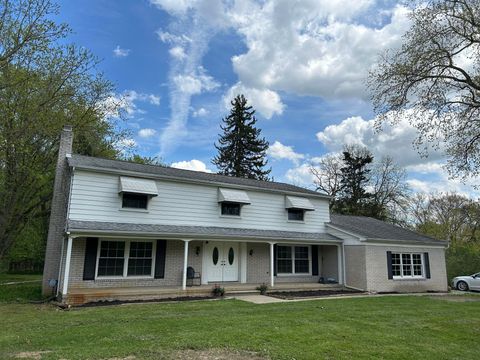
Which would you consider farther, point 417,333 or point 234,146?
point 234,146

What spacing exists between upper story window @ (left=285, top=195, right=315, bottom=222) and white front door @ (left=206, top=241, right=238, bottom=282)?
362 cm

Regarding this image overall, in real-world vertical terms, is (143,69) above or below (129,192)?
above

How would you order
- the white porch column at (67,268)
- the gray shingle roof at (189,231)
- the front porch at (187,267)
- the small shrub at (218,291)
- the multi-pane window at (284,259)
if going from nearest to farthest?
the white porch column at (67,268) → the gray shingle roof at (189,231) → the front porch at (187,267) → the small shrub at (218,291) → the multi-pane window at (284,259)

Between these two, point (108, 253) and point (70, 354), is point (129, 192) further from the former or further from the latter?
point (70, 354)

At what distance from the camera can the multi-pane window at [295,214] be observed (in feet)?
63.7

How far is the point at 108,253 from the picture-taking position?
1435 cm

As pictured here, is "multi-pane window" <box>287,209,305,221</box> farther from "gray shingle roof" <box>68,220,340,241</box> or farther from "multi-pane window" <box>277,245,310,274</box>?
"multi-pane window" <box>277,245,310,274</box>

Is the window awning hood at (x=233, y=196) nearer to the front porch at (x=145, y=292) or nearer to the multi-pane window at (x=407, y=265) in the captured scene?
the front porch at (x=145, y=292)

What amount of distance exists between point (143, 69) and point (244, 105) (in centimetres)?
2308

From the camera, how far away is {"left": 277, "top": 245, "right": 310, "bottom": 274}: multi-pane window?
62.2ft

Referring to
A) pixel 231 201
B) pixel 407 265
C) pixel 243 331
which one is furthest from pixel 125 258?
pixel 407 265

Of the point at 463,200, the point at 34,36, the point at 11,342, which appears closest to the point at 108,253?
the point at 11,342

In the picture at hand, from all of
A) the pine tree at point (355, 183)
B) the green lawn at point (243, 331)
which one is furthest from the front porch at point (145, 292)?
the pine tree at point (355, 183)

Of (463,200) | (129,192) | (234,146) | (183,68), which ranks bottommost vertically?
(129,192)
